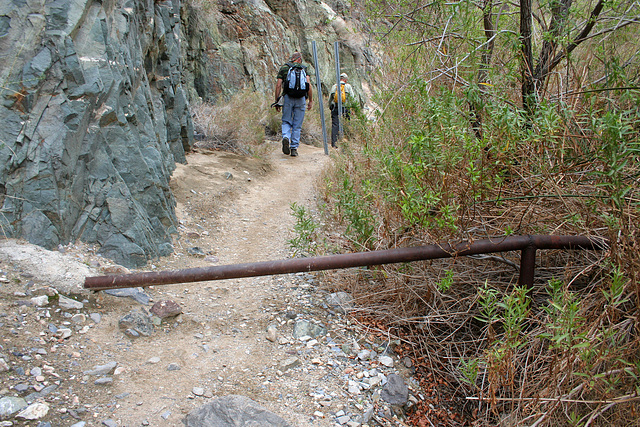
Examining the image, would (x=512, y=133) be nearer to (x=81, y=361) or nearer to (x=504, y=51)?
(x=504, y=51)

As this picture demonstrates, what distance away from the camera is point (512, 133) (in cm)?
226

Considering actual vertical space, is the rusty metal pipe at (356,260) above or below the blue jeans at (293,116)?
below

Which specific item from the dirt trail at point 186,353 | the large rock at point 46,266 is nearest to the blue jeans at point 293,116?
the dirt trail at point 186,353

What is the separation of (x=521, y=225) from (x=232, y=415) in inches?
73.4

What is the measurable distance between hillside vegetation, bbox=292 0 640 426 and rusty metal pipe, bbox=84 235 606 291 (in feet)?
0.28

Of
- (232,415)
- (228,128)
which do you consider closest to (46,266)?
(232,415)

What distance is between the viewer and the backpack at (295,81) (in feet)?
27.2

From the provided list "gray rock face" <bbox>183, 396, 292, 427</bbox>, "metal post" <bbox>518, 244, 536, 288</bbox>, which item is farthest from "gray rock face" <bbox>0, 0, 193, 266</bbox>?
"metal post" <bbox>518, 244, 536, 288</bbox>

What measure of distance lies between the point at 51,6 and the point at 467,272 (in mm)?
3411

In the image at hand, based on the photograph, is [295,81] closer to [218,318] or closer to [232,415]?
[218,318]

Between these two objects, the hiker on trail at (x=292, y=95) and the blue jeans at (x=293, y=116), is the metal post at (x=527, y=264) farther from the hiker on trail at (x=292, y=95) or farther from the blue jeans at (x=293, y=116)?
the blue jeans at (x=293, y=116)

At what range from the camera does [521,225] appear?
2.61m

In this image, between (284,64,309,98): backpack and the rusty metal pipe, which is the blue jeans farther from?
the rusty metal pipe

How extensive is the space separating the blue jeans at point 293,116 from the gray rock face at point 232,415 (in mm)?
7128
